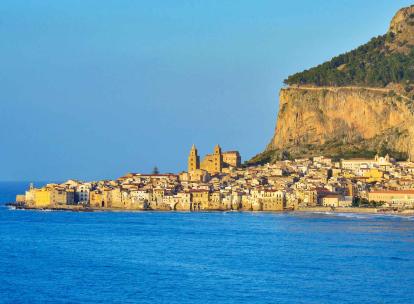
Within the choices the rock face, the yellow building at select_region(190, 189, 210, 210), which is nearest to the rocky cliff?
the rock face

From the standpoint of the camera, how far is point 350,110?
105438mm

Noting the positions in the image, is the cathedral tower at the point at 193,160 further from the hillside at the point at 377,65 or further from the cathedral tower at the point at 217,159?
the hillside at the point at 377,65

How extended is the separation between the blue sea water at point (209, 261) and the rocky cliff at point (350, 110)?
29.5 meters

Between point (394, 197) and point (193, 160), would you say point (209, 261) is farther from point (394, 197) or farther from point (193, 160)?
point (193, 160)

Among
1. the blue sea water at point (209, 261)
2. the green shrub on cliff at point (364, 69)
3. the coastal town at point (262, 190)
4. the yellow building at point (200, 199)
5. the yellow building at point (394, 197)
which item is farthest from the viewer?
the green shrub on cliff at point (364, 69)

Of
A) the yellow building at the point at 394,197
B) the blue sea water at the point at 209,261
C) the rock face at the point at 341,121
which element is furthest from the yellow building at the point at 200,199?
the rock face at the point at 341,121

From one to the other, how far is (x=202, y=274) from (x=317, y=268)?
15.6ft

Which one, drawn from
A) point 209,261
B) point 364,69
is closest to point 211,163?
point 364,69

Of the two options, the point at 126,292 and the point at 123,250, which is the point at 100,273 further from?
the point at 123,250

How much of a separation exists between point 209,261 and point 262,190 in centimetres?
3643

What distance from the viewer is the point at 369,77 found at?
108 meters

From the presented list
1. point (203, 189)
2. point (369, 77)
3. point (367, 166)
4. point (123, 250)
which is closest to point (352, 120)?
point (369, 77)

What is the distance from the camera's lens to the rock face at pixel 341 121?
99.8m

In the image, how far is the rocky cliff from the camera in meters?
99.9
